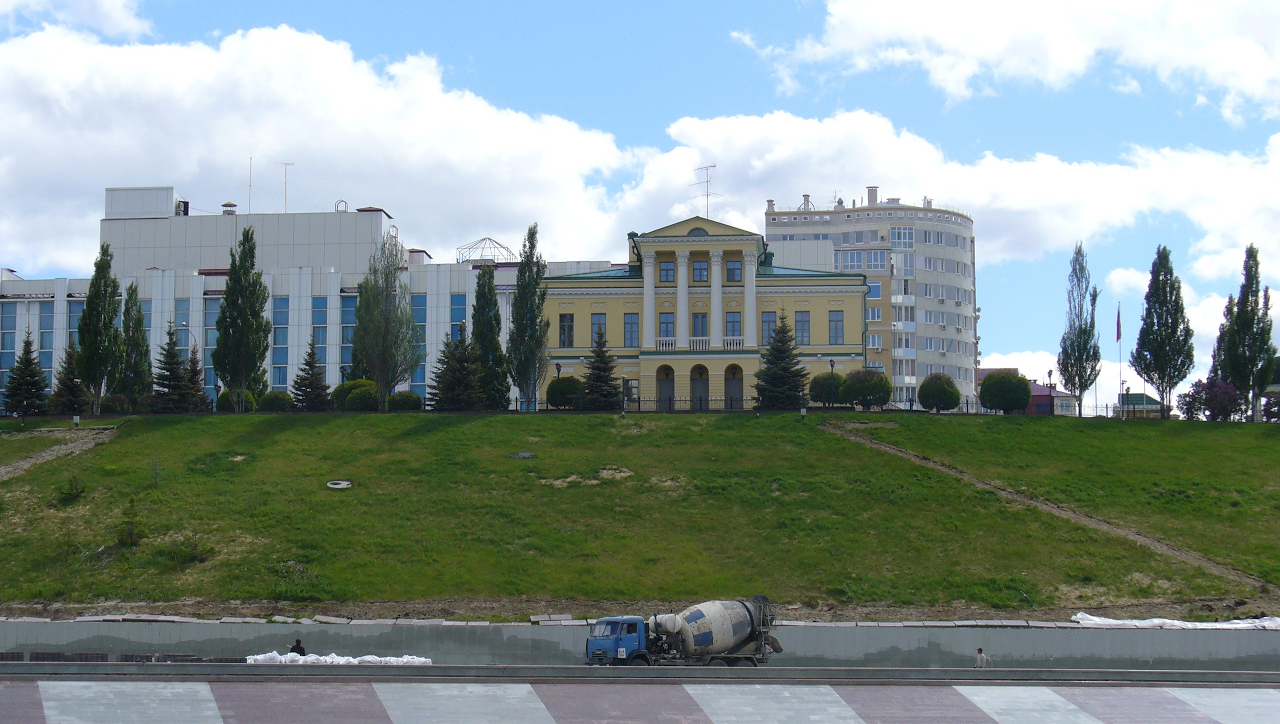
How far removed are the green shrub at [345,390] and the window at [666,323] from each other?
1925 centimetres

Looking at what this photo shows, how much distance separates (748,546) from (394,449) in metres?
20.3

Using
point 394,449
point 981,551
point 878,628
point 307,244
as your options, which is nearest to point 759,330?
point 394,449

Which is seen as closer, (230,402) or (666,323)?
(230,402)

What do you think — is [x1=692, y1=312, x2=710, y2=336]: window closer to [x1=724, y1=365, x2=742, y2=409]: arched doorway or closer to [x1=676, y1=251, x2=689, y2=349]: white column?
[x1=676, y1=251, x2=689, y2=349]: white column

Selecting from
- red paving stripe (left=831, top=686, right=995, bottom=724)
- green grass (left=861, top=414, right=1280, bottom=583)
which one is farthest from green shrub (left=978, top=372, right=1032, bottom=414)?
red paving stripe (left=831, top=686, right=995, bottom=724)

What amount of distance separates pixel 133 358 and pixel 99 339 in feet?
28.3

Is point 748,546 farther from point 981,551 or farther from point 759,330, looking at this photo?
point 759,330

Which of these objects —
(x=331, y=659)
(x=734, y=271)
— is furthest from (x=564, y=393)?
(x=331, y=659)

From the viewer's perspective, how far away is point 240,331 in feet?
199

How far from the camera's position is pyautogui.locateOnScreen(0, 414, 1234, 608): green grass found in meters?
37.3

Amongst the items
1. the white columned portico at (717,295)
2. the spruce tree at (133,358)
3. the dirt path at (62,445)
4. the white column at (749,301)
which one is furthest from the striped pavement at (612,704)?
the spruce tree at (133,358)

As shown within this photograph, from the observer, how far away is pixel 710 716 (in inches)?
804

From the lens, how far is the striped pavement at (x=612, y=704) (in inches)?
792

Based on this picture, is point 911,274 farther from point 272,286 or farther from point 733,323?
point 272,286
